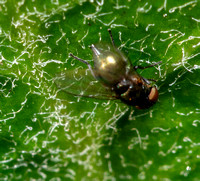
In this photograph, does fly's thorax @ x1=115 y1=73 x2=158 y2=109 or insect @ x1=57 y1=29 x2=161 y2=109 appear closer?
insect @ x1=57 y1=29 x2=161 y2=109

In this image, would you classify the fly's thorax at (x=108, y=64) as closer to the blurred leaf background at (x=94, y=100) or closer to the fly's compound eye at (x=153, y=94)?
the blurred leaf background at (x=94, y=100)

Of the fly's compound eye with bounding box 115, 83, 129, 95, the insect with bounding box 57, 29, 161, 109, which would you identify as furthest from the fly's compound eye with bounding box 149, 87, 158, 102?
the fly's compound eye with bounding box 115, 83, 129, 95

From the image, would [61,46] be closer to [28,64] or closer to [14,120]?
[28,64]

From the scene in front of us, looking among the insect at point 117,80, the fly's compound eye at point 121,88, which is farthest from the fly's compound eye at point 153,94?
the fly's compound eye at point 121,88

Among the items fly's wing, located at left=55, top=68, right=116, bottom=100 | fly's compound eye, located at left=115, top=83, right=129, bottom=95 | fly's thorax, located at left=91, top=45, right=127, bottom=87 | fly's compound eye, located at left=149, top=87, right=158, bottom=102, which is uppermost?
fly's thorax, located at left=91, top=45, right=127, bottom=87

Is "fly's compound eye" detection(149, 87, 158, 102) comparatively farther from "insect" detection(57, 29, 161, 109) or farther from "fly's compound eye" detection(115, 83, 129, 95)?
"fly's compound eye" detection(115, 83, 129, 95)

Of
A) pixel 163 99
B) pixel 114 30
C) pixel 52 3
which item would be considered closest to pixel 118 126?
pixel 163 99

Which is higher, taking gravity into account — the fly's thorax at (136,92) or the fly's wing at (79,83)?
the fly's wing at (79,83)
